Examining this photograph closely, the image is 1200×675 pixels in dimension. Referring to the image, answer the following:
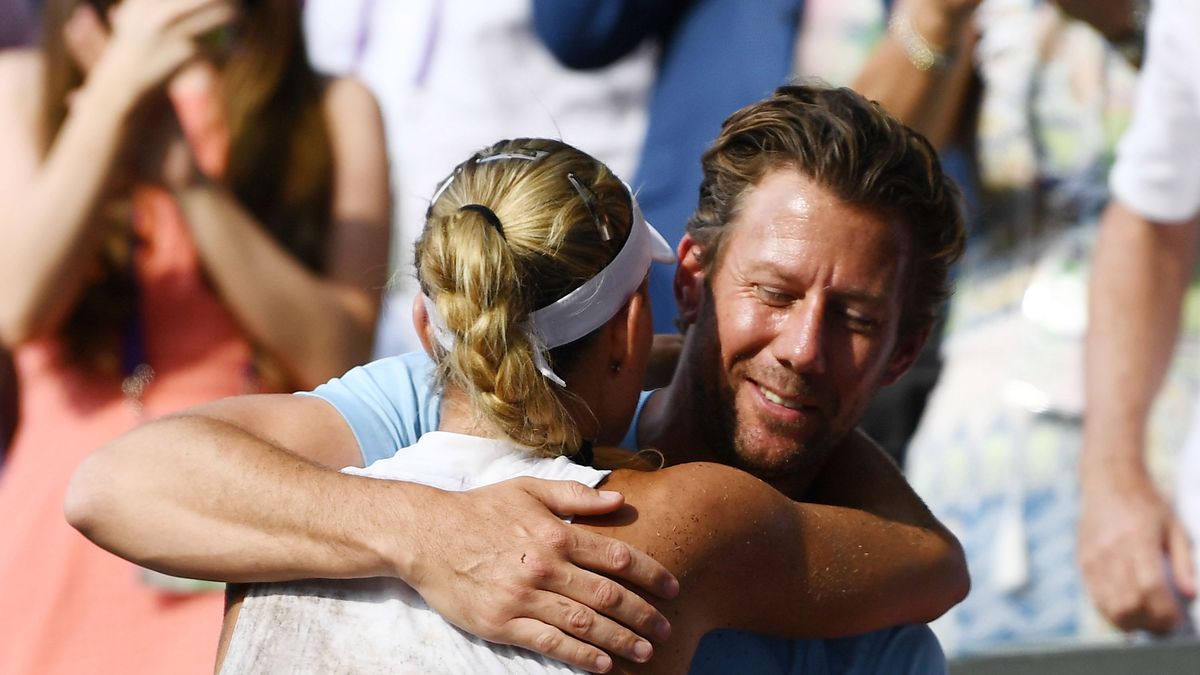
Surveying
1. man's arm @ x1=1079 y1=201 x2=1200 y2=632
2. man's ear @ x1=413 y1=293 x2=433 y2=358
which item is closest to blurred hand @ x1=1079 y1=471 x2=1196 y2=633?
man's arm @ x1=1079 y1=201 x2=1200 y2=632

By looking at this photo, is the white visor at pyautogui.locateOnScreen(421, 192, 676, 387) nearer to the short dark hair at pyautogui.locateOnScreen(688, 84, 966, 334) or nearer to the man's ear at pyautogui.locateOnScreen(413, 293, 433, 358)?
the man's ear at pyautogui.locateOnScreen(413, 293, 433, 358)

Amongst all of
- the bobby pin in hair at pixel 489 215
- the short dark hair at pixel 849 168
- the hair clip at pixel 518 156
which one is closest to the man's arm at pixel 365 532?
the bobby pin in hair at pixel 489 215

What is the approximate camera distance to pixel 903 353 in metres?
2.36

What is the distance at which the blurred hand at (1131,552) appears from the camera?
3.71 meters

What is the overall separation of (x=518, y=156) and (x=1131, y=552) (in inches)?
97.1

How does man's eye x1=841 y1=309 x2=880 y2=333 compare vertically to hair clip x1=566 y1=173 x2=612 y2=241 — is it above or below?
below

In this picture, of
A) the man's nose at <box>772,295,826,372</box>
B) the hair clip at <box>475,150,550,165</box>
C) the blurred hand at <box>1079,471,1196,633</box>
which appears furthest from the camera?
the blurred hand at <box>1079,471,1196,633</box>

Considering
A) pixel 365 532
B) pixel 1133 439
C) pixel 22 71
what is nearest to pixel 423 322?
pixel 365 532

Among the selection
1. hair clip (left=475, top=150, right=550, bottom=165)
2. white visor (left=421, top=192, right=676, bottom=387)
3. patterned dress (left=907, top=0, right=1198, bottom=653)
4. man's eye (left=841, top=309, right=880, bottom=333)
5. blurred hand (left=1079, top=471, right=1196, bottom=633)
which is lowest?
blurred hand (left=1079, top=471, right=1196, bottom=633)

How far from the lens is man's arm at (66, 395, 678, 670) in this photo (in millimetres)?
1610

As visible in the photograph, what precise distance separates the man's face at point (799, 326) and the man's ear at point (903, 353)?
0.18 ft

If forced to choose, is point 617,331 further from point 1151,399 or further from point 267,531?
point 1151,399

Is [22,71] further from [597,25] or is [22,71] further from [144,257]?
[597,25]

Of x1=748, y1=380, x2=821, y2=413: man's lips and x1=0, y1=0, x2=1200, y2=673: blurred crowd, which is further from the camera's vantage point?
x1=0, y1=0, x2=1200, y2=673: blurred crowd
